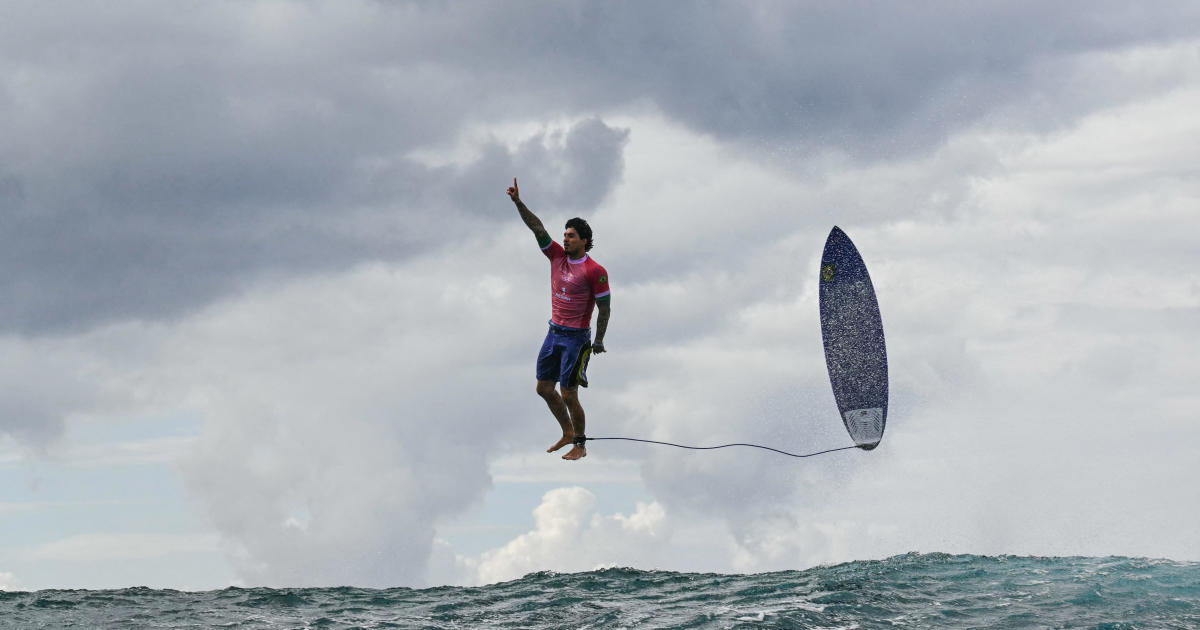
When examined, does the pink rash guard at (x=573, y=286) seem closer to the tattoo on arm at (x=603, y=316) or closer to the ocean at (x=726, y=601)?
the tattoo on arm at (x=603, y=316)

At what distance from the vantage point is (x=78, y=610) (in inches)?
680

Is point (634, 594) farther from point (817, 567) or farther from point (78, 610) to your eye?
point (78, 610)

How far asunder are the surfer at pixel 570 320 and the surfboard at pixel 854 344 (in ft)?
21.5

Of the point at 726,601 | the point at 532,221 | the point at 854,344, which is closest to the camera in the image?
the point at 726,601

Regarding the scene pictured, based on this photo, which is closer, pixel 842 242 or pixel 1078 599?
pixel 1078 599

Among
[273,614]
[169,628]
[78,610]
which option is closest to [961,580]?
[273,614]

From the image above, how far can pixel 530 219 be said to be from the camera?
54.9ft

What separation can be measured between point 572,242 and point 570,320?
1.33 metres

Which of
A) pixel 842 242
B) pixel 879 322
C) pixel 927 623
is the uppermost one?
pixel 842 242

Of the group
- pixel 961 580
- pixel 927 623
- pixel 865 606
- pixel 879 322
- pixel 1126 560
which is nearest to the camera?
pixel 927 623

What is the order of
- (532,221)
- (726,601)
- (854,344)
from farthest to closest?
(854,344), (532,221), (726,601)

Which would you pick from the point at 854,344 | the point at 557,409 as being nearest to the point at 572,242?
the point at 557,409

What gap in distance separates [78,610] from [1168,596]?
17834mm

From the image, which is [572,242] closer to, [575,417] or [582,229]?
[582,229]
